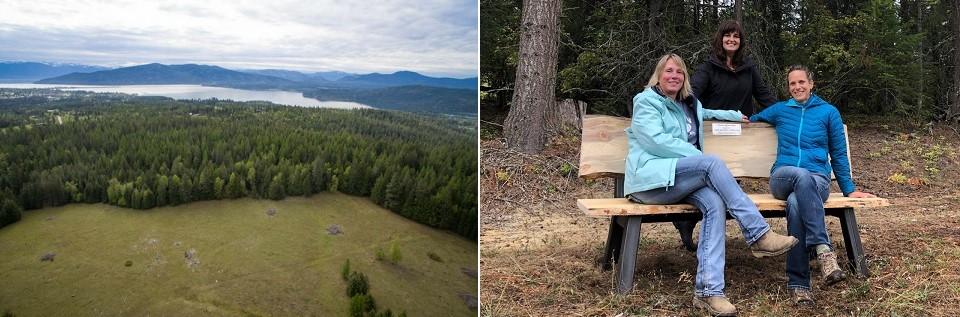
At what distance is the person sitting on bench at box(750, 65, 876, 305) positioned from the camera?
13.4 feet

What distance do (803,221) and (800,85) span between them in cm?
89

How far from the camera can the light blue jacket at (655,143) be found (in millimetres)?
4004

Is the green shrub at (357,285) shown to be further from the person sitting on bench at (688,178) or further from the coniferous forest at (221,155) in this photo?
the person sitting on bench at (688,178)

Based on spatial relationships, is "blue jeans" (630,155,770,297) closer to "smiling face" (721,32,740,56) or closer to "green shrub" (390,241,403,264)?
"smiling face" (721,32,740,56)

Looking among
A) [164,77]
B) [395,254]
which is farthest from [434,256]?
[164,77]

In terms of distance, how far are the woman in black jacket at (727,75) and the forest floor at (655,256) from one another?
3.77 ft

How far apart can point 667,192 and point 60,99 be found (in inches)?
123

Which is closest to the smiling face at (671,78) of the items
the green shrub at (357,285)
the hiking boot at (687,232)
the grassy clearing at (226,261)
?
the hiking boot at (687,232)

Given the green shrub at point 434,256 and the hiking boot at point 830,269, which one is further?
the hiking boot at point 830,269

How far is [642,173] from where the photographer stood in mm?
4078

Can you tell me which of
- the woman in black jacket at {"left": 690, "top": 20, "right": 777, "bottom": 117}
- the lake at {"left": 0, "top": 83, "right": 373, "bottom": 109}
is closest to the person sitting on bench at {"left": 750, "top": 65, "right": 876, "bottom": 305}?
the woman in black jacket at {"left": 690, "top": 20, "right": 777, "bottom": 117}

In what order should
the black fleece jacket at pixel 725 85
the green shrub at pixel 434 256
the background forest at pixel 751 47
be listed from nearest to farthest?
1. the green shrub at pixel 434 256
2. the black fleece jacket at pixel 725 85
3. the background forest at pixel 751 47

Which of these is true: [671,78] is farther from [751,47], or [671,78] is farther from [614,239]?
[751,47]

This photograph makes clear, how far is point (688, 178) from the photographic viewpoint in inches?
158
